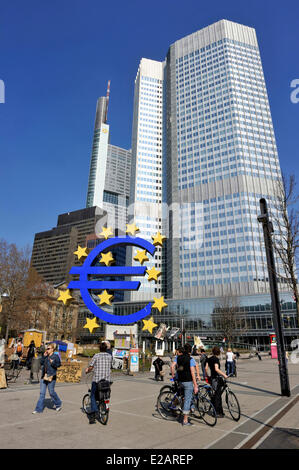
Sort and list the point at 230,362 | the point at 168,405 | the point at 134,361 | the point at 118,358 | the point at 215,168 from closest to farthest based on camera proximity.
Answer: the point at 168,405 < the point at 230,362 < the point at 134,361 < the point at 118,358 < the point at 215,168

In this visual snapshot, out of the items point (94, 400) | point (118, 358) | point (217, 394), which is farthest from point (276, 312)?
point (118, 358)

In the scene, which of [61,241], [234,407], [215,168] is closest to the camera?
[234,407]

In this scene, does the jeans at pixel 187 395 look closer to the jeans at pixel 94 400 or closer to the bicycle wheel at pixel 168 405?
the bicycle wheel at pixel 168 405

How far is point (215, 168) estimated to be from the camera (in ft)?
351

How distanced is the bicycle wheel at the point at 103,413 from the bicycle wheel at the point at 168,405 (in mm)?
1833

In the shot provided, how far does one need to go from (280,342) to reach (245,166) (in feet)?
321

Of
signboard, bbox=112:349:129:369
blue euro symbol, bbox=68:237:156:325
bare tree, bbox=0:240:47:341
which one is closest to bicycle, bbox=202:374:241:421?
blue euro symbol, bbox=68:237:156:325

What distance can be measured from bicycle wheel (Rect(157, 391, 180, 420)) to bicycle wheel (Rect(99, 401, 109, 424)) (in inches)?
72.2

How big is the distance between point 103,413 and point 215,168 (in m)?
107

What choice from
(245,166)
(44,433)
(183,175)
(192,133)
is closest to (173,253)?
(183,175)

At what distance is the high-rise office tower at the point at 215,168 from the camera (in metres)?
94.3

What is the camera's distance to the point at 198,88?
12075 centimetres

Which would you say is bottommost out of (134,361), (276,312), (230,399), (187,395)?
(134,361)

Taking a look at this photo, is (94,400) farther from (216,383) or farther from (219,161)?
(219,161)
